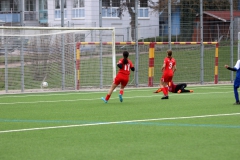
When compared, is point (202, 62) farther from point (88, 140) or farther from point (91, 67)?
point (88, 140)

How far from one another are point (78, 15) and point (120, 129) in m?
15.8

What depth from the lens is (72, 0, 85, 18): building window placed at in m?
26.6

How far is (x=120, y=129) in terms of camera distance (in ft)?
40.2

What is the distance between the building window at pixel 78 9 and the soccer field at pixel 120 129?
7.53m

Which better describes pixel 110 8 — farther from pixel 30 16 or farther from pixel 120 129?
pixel 120 129

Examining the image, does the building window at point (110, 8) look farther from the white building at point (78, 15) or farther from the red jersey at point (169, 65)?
the red jersey at point (169, 65)

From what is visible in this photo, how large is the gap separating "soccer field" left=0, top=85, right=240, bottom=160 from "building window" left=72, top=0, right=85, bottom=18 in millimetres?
7529

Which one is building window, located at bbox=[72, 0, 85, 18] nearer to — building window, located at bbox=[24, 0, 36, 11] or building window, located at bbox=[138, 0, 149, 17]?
building window, located at bbox=[24, 0, 36, 11]

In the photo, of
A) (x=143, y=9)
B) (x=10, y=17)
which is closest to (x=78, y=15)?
(x=10, y=17)

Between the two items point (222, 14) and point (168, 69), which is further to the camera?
point (222, 14)

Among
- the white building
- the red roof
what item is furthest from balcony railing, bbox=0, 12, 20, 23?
the red roof

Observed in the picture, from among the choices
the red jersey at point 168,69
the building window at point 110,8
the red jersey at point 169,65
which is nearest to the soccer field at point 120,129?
the red jersey at point 168,69

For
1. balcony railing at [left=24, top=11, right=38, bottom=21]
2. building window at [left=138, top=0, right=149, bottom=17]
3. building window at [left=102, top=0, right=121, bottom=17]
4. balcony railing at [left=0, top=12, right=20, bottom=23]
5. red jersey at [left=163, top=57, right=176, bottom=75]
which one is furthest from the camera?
building window at [left=138, top=0, right=149, bottom=17]

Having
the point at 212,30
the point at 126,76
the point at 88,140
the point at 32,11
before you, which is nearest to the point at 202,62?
the point at 212,30
